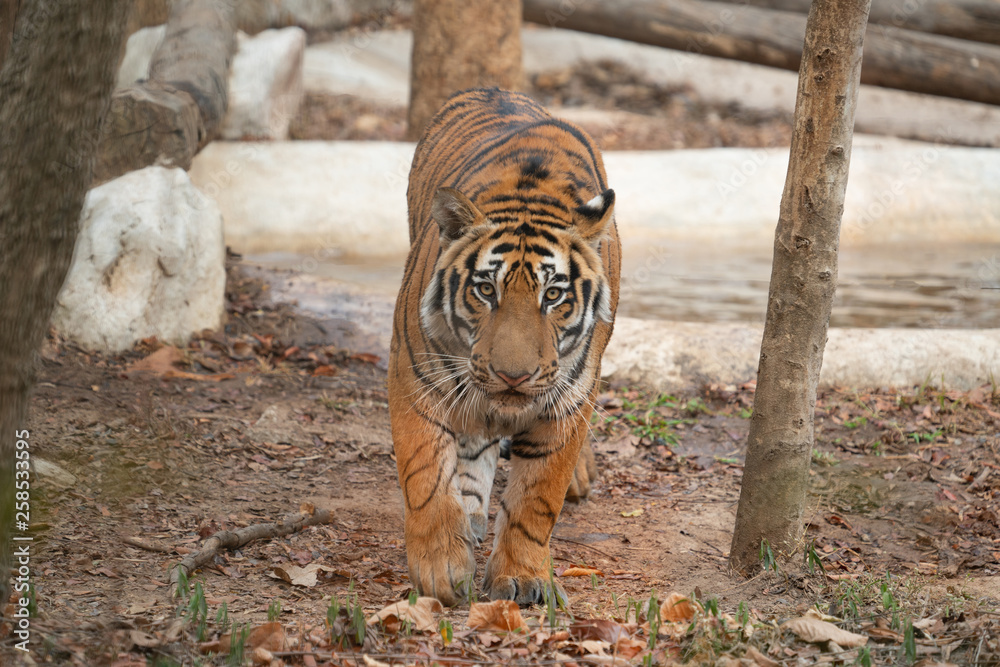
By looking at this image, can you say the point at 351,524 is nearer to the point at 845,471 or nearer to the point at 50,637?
the point at 50,637

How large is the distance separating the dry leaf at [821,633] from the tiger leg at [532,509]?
33.3 inches

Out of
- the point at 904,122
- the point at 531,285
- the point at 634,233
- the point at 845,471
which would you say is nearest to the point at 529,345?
the point at 531,285

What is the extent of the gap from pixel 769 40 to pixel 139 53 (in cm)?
740

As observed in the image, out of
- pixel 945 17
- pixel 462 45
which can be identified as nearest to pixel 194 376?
pixel 462 45

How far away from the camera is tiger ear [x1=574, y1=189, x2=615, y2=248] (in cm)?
323

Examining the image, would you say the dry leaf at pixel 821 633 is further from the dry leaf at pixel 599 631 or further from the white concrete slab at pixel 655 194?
the white concrete slab at pixel 655 194

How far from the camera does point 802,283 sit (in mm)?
3248

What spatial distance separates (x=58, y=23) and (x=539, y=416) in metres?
1.89

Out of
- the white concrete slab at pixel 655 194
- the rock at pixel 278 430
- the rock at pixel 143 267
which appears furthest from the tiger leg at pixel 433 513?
the white concrete slab at pixel 655 194

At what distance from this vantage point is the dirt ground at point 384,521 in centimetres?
250

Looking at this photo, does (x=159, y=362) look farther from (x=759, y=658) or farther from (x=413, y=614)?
(x=759, y=658)

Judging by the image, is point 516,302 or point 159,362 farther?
point 159,362

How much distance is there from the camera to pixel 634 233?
956 cm

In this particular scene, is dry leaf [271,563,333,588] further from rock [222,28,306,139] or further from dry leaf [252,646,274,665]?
rock [222,28,306,139]
